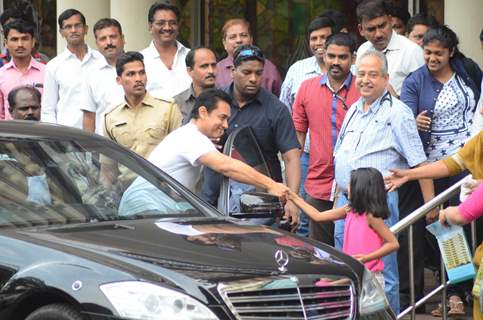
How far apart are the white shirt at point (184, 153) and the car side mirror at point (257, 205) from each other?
82 cm

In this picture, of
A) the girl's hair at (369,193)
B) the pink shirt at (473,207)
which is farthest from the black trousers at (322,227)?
the pink shirt at (473,207)

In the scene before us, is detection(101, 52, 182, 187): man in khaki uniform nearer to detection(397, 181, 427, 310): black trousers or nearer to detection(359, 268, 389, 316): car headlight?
detection(397, 181, 427, 310): black trousers

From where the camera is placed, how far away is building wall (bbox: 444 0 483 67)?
12.4 m

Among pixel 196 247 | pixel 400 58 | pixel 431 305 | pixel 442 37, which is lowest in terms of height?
pixel 431 305

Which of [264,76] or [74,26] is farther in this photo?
[74,26]

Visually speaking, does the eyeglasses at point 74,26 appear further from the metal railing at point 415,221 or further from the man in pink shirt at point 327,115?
the metal railing at point 415,221

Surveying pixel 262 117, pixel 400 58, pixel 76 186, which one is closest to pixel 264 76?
pixel 400 58

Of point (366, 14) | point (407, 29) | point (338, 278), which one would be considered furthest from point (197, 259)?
point (407, 29)

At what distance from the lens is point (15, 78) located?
482 inches

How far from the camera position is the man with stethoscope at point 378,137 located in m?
9.48

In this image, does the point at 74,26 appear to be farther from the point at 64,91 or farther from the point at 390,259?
the point at 390,259

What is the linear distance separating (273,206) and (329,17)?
383 cm

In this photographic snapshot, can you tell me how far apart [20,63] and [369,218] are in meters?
5.09

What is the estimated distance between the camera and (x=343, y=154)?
966 cm
